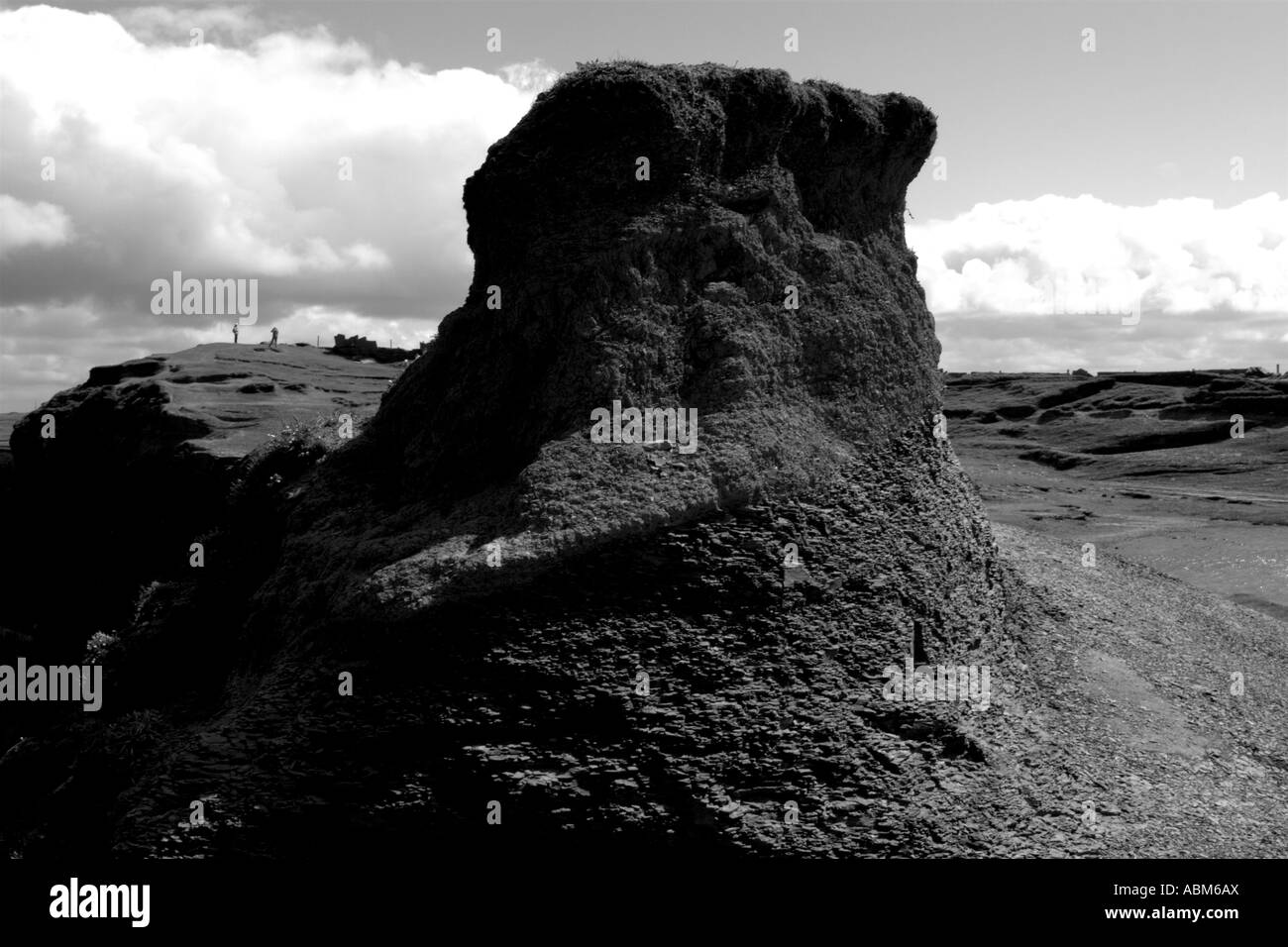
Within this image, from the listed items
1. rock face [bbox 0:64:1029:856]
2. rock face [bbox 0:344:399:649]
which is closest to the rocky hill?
rock face [bbox 0:64:1029:856]

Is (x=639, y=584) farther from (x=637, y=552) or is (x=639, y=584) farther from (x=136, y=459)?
(x=136, y=459)

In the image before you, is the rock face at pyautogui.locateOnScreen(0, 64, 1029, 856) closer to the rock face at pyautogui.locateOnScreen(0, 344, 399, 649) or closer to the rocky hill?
the rocky hill

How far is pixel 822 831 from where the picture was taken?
268 inches

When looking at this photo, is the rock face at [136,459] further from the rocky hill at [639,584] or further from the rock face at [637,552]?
the rock face at [637,552]

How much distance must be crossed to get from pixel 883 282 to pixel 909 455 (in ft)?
4.83

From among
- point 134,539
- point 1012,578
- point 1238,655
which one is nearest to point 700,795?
point 1012,578

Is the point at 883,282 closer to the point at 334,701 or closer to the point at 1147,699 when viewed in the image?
the point at 1147,699

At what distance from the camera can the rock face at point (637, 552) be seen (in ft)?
22.4

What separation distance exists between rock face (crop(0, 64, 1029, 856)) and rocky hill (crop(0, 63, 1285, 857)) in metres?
0.02

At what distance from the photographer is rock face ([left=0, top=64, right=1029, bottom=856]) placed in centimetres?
683

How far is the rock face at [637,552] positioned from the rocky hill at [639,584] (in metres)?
0.02

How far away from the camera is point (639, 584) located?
7.22 m

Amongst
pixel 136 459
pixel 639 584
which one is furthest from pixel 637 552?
pixel 136 459

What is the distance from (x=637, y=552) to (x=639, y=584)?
20cm
